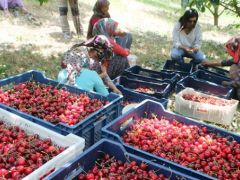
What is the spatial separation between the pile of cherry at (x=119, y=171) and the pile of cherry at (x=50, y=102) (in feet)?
2.24

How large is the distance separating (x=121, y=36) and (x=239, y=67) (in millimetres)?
1887

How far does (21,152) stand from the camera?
105 inches

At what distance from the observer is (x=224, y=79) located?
5484mm

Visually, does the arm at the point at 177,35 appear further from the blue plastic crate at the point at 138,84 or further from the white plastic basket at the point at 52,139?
the white plastic basket at the point at 52,139

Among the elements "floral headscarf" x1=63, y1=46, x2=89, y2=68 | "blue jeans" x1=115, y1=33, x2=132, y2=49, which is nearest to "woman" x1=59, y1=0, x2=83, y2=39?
A: "blue jeans" x1=115, y1=33, x2=132, y2=49


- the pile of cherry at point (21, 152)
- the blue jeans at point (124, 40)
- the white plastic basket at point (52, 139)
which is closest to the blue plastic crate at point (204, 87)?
the blue jeans at point (124, 40)

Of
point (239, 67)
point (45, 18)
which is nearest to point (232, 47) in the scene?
point (239, 67)

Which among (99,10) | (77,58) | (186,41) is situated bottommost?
(186,41)

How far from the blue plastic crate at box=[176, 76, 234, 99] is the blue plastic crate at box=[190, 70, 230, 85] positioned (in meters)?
0.14

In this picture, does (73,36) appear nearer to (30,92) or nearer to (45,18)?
(45,18)

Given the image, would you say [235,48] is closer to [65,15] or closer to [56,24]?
[65,15]

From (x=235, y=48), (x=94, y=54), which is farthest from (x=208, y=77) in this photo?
(x=94, y=54)

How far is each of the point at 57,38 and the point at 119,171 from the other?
6.03m

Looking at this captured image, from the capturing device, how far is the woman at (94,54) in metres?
4.09
